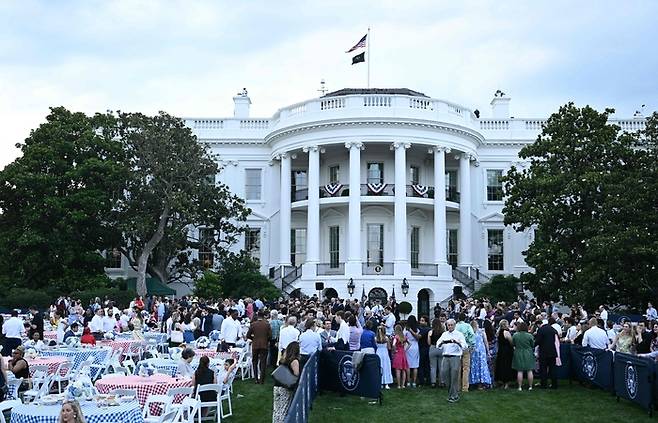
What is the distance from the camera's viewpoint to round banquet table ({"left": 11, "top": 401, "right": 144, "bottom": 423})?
8625 mm

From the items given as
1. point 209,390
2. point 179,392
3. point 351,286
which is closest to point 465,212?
point 351,286

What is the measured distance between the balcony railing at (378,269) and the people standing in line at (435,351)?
2170cm

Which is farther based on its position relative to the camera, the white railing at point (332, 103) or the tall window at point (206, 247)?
the white railing at point (332, 103)

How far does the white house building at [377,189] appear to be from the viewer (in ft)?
127

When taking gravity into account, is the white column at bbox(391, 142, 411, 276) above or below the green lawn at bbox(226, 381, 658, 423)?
above

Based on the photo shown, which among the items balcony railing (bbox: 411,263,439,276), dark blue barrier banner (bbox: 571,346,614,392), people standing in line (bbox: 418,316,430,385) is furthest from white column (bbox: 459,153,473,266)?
people standing in line (bbox: 418,316,430,385)

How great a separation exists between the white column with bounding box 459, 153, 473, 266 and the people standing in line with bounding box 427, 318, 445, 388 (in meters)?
25.4

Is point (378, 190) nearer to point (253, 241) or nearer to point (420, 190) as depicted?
point (420, 190)

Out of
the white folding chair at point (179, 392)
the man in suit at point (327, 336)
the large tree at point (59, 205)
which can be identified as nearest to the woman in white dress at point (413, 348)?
the man in suit at point (327, 336)

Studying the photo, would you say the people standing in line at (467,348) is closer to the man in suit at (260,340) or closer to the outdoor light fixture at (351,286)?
the man in suit at (260,340)

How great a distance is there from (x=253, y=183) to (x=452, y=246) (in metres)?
12.8

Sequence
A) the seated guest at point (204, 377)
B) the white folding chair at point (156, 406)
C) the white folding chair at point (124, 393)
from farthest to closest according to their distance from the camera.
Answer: the seated guest at point (204, 377) < the white folding chair at point (124, 393) < the white folding chair at point (156, 406)

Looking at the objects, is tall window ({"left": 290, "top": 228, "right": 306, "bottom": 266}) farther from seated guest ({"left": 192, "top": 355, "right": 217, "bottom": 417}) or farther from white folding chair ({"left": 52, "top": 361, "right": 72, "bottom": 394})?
seated guest ({"left": 192, "top": 355, "right": 217, "bottom": 417})

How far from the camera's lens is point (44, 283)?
1470 inches
